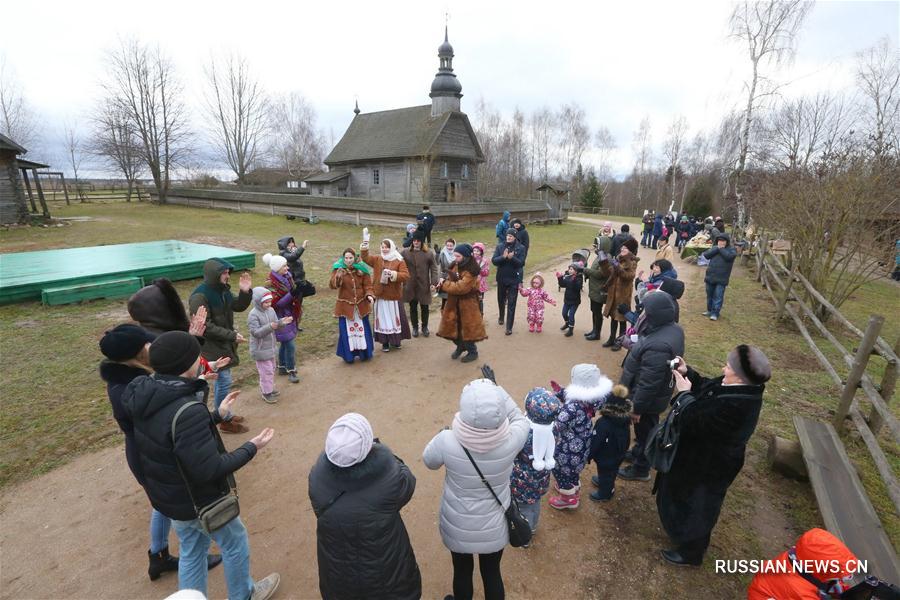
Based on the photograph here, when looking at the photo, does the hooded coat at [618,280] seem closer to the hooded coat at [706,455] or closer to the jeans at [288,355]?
the hooded coat at [706,455]

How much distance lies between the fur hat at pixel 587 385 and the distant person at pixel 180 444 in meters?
2.10

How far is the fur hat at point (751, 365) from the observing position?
2.58 metres

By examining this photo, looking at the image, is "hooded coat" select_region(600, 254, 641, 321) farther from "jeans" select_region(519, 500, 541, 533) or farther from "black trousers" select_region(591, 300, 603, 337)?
"jeans" select_region(519, 500, 541, 533)

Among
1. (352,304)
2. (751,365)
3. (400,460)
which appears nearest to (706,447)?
(751,365)

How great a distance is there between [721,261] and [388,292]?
7.12 m

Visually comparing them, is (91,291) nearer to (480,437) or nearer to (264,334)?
(264,334)

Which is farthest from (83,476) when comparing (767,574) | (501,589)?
(767,574)

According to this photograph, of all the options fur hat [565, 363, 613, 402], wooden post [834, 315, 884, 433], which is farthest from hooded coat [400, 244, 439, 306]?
wooden post [834, 315, 884, 433]

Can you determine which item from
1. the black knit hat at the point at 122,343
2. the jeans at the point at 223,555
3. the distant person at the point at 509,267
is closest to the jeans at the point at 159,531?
the jeans at the point at 223,555

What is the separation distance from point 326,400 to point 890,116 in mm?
27405

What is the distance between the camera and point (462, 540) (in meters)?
2.44

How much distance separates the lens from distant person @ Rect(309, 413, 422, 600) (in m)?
1.95

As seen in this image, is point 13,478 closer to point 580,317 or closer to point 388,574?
point 388,574

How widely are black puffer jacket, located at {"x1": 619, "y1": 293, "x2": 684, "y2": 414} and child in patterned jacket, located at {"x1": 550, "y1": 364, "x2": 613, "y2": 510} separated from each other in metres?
0.59
